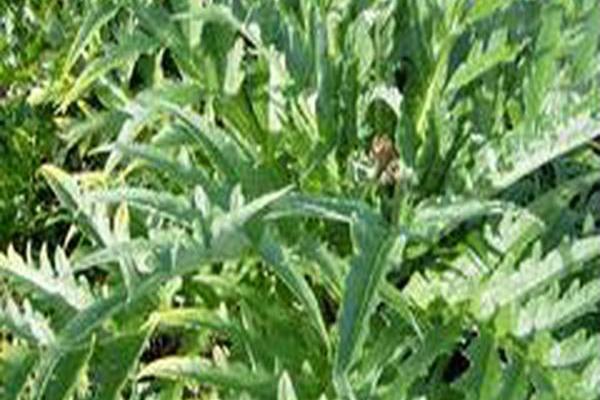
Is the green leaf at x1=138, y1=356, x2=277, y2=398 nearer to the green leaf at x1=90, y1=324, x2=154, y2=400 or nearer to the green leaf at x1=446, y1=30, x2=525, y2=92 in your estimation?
the green leaf at x1=90, y1=324, x2=154, y2=400

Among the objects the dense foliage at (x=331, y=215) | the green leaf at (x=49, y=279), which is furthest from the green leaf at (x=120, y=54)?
the green leaf at (x=49, y=279)

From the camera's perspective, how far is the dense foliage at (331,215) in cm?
129

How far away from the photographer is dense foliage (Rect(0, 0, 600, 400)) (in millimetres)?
1286

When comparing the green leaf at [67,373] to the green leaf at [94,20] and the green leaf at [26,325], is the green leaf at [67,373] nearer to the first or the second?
the green leaf at [26,325]

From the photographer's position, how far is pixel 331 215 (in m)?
1.32

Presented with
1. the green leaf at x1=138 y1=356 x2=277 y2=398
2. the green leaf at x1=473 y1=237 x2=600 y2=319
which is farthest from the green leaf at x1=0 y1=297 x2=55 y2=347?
the green leaf at x1=473 y1=237 x2=600 y2=319

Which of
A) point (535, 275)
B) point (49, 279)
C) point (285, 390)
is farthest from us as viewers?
point (49, 279)

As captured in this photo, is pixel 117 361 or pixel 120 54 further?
pixel 120 54

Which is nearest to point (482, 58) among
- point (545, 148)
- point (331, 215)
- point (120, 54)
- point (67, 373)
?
point (545, 148)

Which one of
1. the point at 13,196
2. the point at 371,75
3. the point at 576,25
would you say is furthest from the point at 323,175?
the point at 13,196

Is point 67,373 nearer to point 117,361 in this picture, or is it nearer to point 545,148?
point 117,361

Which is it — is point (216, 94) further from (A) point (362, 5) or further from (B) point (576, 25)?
(B) point (576, 25)

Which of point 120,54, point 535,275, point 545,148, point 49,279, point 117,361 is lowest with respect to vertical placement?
point 535,275

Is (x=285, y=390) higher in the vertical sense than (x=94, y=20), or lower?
lower
